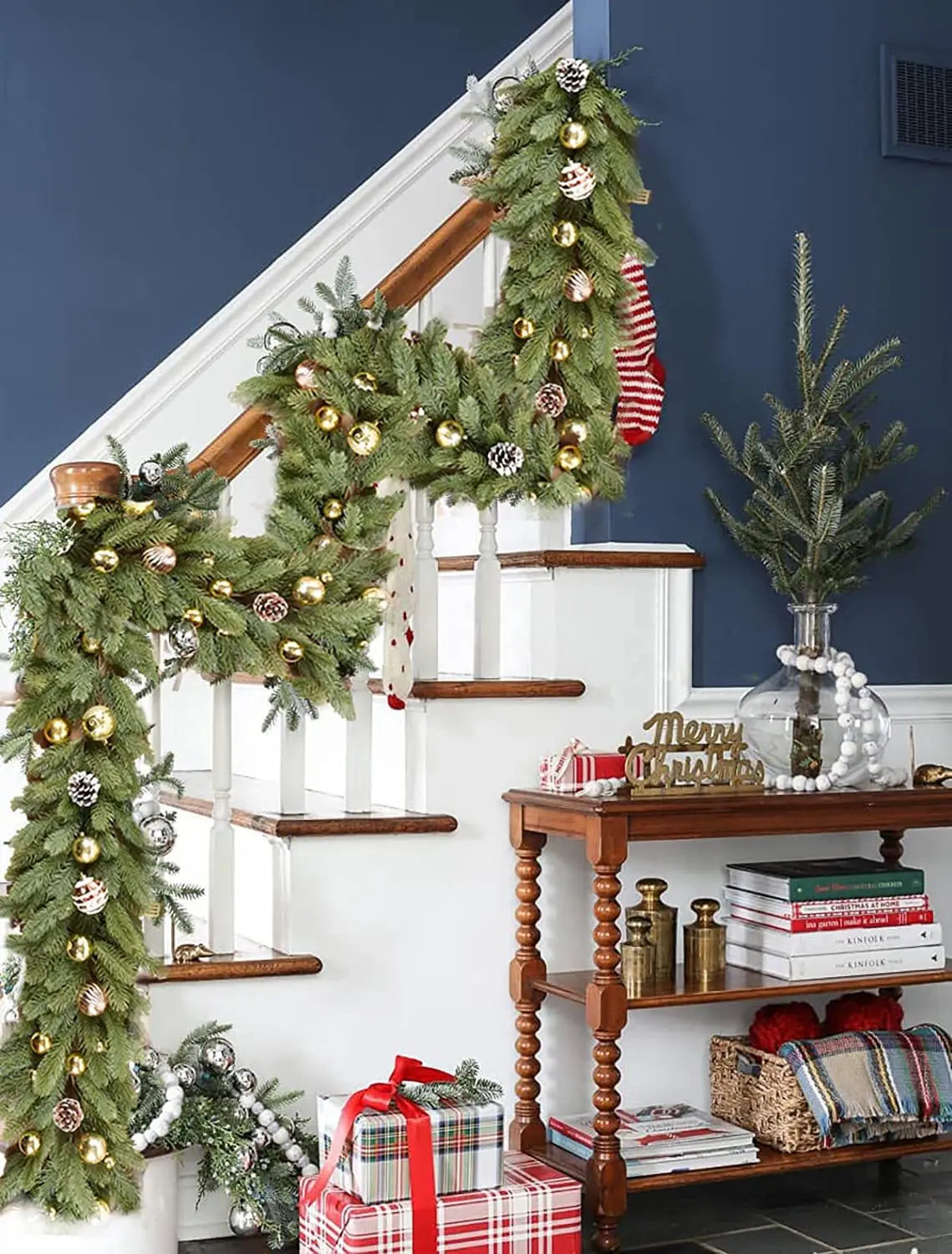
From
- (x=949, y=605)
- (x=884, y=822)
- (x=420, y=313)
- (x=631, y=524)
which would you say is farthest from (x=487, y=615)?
(x=949, y=605)

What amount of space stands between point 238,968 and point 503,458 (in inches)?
38.7

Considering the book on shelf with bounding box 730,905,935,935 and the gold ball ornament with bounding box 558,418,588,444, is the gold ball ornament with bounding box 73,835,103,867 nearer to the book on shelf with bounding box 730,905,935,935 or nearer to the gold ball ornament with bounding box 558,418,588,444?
the gold ball ornament with bounding box 558,418,588,444

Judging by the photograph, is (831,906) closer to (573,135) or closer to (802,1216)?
(802,1216)

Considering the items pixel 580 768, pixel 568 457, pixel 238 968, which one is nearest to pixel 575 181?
pixel 568 457

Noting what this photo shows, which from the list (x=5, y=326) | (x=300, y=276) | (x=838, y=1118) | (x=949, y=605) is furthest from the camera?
(x=300, y=276)

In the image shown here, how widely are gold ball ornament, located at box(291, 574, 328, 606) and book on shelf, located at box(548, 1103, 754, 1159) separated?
1.03 meters

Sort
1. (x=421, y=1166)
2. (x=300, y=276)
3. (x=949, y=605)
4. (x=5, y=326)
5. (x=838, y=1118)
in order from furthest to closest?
1. (x=300, y=276)
2. (x=5, y=326)
3. (x=949, y=605)
4. (x=838, y=1118)
5. (x=421, y=1166)

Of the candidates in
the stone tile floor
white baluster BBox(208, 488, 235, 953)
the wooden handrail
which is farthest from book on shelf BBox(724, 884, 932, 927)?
the wooden handrail

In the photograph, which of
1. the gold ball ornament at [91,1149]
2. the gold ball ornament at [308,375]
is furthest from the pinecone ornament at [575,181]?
the gold ball ornament at [91,1149]

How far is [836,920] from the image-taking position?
124 inches

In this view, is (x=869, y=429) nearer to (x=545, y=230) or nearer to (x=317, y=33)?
(x=545, y=230)

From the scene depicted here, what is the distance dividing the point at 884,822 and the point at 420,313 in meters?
1.25

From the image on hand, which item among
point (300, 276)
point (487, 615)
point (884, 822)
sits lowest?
point (884, 822)

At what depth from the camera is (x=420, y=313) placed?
10.7 feet
